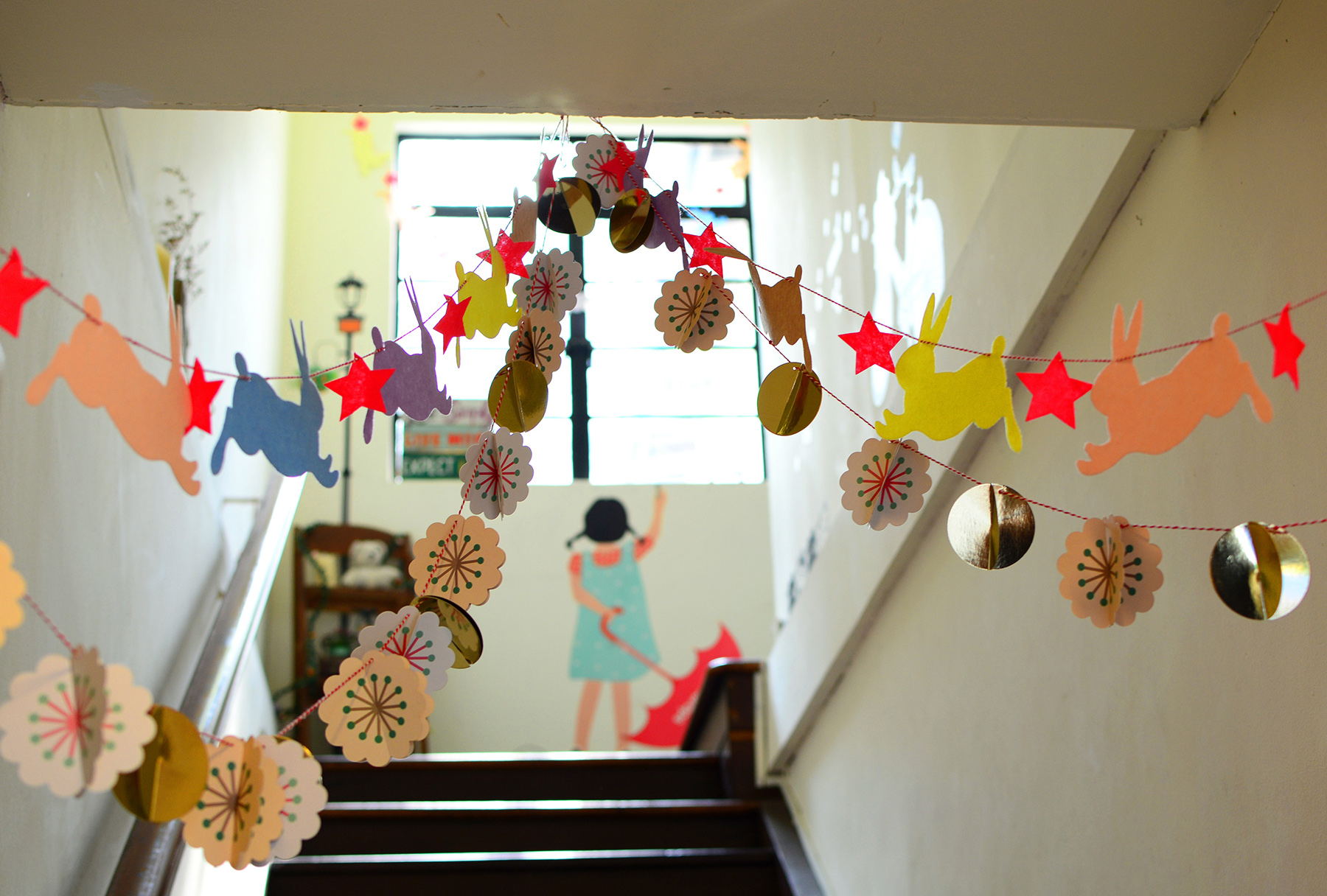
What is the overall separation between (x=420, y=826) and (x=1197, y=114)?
216 cm

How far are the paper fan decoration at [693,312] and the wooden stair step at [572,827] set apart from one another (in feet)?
5.39

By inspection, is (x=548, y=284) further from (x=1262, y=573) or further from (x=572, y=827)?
(x=572, y=827)

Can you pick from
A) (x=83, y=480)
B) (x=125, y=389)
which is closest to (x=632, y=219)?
(x=125, y=389)

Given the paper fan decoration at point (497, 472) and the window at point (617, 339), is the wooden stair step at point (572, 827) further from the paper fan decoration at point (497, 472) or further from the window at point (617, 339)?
the window at point (617, 339)

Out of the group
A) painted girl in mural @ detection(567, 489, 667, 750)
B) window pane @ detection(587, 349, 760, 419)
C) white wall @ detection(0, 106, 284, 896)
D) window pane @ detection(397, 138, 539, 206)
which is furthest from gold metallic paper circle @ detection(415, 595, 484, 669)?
window pane @ detection(397, 138, 539, 206)

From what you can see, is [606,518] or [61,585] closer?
[61,585]

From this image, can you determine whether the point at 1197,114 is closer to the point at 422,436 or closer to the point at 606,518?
the point at 606,518

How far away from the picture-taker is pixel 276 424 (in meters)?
0.95

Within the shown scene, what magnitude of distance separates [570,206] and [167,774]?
28.0 inches

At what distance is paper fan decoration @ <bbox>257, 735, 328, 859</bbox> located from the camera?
0.84m

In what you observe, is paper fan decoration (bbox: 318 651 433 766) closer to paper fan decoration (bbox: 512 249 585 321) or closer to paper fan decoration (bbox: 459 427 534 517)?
paper fan decoration (bbox: 459 427 534 517)

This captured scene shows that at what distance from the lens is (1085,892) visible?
1.28m

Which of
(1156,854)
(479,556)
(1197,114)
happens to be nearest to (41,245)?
(479,556)

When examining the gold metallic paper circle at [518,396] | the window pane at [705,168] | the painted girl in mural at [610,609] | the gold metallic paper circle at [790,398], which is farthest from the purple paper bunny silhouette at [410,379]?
the window pane at [705,168]
